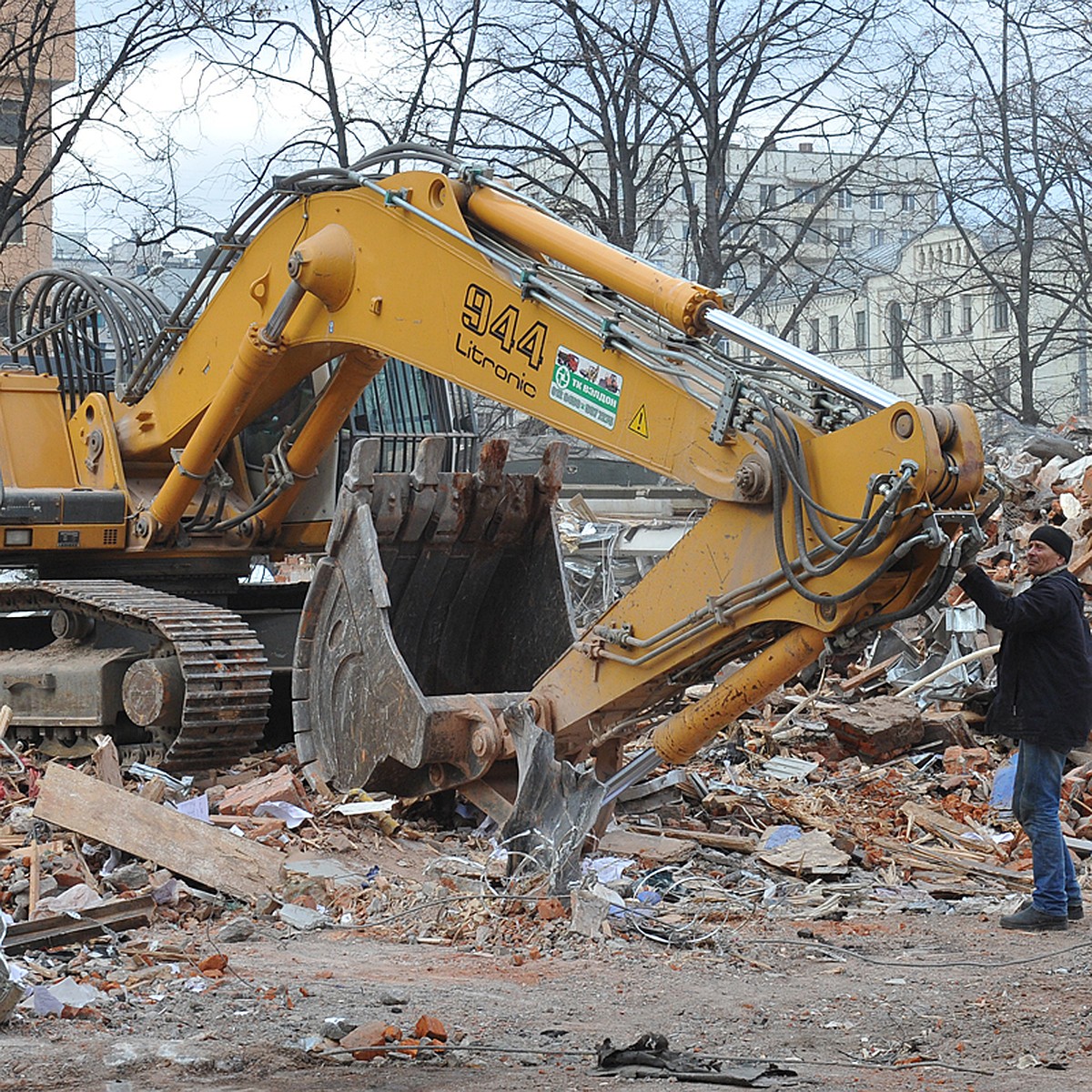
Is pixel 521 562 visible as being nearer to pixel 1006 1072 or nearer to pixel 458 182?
pixel 458 182

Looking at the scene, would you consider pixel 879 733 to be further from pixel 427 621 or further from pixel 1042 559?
→ pixel 1042 559

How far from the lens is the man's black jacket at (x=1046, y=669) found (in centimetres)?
700

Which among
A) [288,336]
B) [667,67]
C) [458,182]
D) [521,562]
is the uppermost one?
[667,67]

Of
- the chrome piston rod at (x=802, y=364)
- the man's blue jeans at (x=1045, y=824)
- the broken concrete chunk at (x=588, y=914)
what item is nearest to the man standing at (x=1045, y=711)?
the man's blue jeans at (x=1045, y=824)

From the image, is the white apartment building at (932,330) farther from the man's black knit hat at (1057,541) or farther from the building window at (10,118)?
the man's black knit hat at (1057,541)

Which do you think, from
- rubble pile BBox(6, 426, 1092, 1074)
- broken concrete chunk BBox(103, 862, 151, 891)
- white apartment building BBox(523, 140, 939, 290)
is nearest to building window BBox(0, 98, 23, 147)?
white apartment building BBox(523, 140, 939, 290)

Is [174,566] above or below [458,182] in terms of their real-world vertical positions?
below

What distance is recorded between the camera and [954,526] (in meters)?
6.02

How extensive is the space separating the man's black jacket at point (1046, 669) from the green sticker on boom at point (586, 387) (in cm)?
175

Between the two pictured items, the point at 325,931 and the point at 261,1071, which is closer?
the point at 261,1071

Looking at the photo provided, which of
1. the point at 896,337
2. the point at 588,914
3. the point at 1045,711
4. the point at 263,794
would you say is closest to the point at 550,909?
the point at 588,914

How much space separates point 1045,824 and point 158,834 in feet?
12.1

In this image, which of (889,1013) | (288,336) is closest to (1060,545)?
(889,1013)

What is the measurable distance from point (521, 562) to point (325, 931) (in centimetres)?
297
